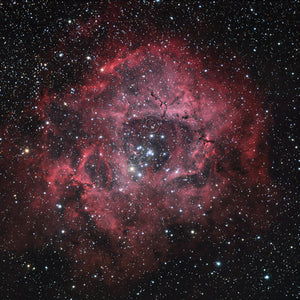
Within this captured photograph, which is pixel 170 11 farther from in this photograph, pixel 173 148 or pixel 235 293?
pixel 235 293

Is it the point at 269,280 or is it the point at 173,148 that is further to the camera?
the point at 269,280

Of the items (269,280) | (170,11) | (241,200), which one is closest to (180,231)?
(241,200)

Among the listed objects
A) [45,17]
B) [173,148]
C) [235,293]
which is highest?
[45,17]
